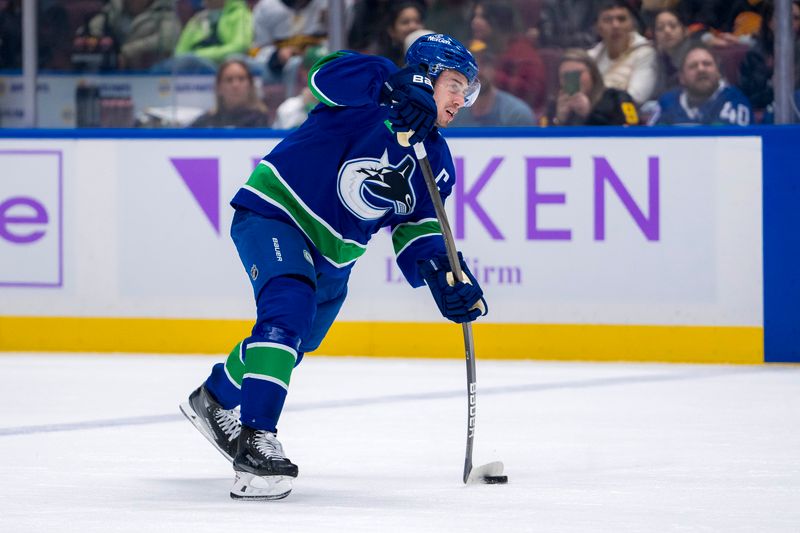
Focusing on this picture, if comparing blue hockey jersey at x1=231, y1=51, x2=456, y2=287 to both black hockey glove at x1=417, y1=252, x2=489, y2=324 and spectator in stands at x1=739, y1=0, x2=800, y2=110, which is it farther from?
spectator in stands at x1=739, y1=0, x2=800, y2=110

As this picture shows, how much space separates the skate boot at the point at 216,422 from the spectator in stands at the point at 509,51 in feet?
10.1

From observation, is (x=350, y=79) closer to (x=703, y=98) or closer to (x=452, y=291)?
(x=452, y=291)

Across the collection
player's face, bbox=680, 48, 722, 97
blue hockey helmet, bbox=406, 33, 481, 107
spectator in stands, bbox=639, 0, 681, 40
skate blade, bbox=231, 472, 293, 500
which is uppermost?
spectator in stands, bbox=639, 0, 681, 40

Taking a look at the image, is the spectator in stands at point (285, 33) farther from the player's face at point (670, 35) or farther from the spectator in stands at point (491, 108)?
the player's face at point (670, 35)

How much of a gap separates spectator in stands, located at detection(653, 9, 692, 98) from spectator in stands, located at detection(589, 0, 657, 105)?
0.05m

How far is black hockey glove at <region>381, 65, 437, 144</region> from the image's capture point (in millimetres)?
3408

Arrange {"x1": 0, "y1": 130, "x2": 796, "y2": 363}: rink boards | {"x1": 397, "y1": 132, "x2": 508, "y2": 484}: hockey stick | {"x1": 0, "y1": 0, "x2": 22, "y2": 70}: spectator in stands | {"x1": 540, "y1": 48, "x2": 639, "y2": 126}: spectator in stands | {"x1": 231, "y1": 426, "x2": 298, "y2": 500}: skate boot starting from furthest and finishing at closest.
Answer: {"x1": 0, "y1": 0, "x2": 22, "y2": 70}: spectator in stands → {"x1": 540, "y1": 48, "x2": 639, "y2": 126}: spectator in stands → {"x1": 0, "y1": 130, "x2": 796, "y2": 363}: rink boards → {"x1": 397, "y1": 132, "x2": 508, "y2": 484}: hockey stick → {"x1": 231, "y1": 426, "x2": 298, "y2": 500}: skate boot

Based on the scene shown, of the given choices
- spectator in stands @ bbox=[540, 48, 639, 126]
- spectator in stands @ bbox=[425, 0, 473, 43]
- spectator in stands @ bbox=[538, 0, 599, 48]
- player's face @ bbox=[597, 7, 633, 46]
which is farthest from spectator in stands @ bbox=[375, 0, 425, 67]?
player's face @ bbox=[597, 7, 633, 46]

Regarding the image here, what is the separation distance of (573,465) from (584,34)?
118 inches

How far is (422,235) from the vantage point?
12.6ft

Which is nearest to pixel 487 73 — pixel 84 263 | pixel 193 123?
pixel 193 123

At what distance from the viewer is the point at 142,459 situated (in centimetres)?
415

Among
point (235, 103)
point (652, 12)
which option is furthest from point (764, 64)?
point (235, 103)

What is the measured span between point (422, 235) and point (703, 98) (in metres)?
2.99
